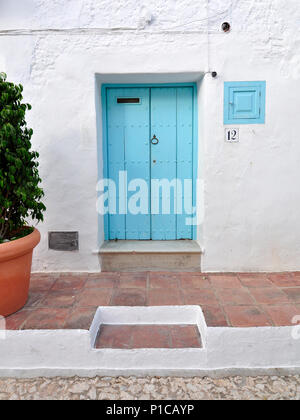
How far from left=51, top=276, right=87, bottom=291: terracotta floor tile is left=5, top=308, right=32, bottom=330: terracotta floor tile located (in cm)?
49

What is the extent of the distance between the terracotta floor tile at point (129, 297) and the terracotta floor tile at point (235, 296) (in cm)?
69

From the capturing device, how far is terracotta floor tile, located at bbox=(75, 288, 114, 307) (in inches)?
99.9

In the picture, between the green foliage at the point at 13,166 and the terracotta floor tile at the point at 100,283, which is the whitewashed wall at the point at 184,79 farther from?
the green foliage at the point at 13,166

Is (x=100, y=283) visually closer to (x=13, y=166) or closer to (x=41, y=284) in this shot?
(x=41, y=284)

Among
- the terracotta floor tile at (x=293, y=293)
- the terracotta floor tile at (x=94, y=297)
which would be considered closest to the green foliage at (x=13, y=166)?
the terracotta floor tile at (x=94, y=297)

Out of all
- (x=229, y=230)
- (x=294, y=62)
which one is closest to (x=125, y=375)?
(x=229, y=230)

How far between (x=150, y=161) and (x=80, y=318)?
77.4 inches

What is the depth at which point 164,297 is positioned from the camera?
2.65m

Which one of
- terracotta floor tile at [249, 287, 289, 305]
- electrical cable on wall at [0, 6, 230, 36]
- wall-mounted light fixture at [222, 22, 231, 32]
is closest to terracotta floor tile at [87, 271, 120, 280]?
terracotta floor tile at [249, 287, 289, 305]

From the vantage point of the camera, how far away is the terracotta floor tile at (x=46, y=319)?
7.04 feet

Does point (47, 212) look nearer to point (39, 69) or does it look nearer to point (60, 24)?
point (39, 69)

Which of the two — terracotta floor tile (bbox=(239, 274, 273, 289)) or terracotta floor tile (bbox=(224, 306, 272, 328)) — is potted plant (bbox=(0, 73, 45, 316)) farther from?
terracotta floor tile (bbox=(239, 274, 273, 289))

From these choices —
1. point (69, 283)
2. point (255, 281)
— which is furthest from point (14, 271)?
point (255, 281)
